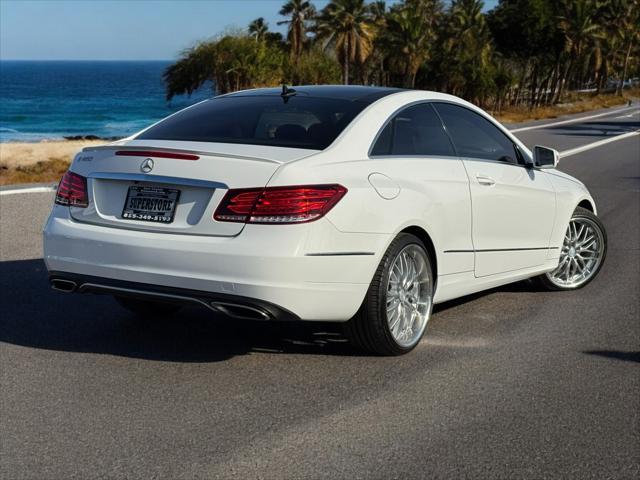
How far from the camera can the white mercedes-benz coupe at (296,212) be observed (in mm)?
4898

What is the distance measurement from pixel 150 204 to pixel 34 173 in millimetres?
18683

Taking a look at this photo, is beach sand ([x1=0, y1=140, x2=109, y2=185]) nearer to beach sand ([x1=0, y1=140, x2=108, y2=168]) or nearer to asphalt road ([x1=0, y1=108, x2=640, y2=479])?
beach sand ([x1=0, y1=140, x2=108, y2=168])

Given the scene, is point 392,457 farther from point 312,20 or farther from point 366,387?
point 312,20

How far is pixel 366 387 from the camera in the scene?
5078 millimetres

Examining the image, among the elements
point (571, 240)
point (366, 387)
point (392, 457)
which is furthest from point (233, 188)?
point (571, 240)

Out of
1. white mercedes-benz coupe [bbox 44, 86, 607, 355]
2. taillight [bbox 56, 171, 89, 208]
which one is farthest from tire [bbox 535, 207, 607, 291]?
taillight [bbox 56, 171, 89, 208]

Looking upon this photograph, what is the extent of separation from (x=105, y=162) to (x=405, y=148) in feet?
5.70

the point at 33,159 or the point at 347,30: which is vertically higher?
the point at 347,30

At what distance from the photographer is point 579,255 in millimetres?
7793

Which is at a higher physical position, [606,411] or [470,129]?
[470,129]

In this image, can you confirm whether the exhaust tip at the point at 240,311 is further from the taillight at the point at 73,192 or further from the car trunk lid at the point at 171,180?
the taillight at the point at 73,192

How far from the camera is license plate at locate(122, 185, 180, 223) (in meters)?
5.08

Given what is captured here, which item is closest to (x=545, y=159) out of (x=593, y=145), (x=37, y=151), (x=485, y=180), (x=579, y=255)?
(x=485, y=180)

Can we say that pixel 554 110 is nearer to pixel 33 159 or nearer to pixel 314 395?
pixel 33 159
